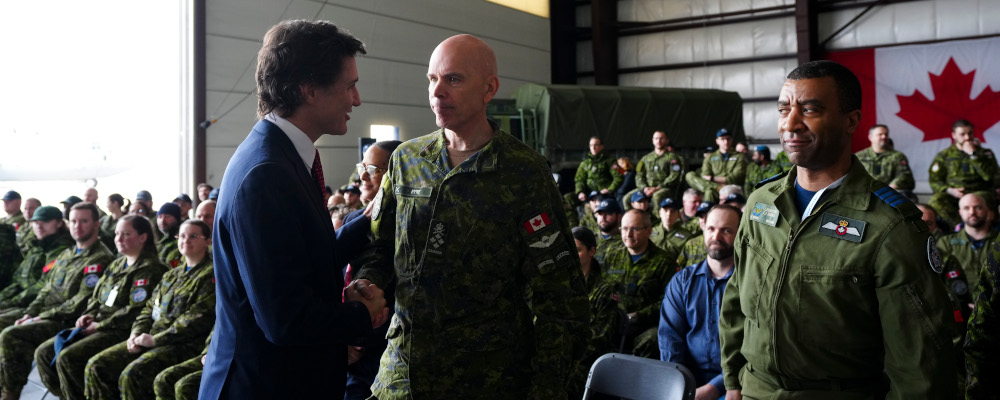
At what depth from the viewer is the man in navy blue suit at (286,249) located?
1541mm

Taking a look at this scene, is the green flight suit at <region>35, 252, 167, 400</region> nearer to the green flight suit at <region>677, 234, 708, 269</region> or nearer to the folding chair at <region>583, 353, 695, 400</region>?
the folding chair at <region>583, 353, 695, 400</region>

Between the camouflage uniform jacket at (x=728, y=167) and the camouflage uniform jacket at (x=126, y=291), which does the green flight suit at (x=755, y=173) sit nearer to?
the camouflage uniform jacket at (x=728, y=167)

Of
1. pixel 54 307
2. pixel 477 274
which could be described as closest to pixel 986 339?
pixel 477 274

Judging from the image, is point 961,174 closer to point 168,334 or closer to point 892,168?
point 892,168

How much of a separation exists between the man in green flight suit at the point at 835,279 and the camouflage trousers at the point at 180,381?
316 centimetres

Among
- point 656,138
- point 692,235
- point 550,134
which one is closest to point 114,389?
point 692,235

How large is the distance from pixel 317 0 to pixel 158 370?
33.9 feet

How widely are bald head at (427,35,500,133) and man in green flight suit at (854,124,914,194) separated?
8.45 metres

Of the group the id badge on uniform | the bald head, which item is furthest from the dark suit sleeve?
the id badge on uniform

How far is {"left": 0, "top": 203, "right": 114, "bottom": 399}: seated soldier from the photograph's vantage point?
5.31 m

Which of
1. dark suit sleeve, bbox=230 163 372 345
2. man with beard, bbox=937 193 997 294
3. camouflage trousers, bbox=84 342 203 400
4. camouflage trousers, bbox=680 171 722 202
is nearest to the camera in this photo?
dark suit sleeve, bbox=230 163 372 345

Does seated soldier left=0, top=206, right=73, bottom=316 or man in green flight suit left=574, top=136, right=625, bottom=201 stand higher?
man in green flight suit left=574, top=136, right=625, bottom=201

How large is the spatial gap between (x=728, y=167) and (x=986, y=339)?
8.45 meters

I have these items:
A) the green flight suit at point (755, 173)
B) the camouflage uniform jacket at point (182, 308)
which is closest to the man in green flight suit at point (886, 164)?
the green flight suit at point (755, 173)
